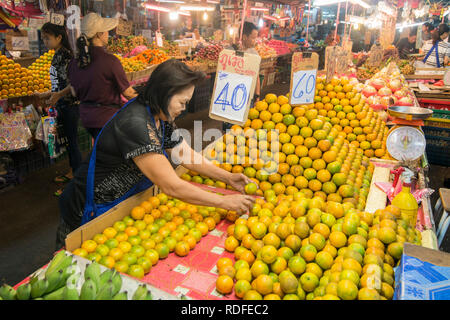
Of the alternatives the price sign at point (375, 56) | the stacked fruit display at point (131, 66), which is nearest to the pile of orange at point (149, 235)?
the stacked fruit display at point (131, 66)

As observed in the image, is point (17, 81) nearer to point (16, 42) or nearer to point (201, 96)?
point (16, 42)

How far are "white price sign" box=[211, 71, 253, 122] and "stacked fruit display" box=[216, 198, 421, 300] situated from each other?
95 centimetres

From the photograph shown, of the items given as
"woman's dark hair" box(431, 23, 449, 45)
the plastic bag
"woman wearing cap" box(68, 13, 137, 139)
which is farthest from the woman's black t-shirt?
"woman's dark hair" box(431, 23, 449, 45)

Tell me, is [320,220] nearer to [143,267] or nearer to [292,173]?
[292,173]

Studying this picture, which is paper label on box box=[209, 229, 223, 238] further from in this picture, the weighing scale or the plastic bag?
the plastic bag

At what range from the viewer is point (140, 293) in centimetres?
123

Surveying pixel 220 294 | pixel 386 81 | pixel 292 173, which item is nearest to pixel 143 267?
pixel 220 294

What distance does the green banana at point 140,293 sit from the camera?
3.99 ft

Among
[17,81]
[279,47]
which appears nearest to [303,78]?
[17,81]

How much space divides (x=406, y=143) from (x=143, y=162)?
6.94 ft

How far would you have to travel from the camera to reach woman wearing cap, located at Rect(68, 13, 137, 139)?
366 centimetres

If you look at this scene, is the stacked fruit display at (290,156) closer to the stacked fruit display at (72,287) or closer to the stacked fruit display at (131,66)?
the stacked fruit display at (72,287)
